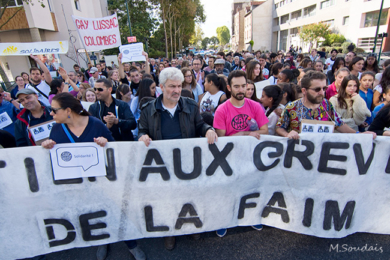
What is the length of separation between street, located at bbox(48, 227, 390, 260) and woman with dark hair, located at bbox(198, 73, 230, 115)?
6.27 ft

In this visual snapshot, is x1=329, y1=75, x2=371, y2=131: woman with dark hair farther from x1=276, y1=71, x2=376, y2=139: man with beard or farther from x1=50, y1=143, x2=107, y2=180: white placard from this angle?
x1=50, y1=143, x2=107, y2=180: white placard

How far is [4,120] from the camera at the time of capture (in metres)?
3.42

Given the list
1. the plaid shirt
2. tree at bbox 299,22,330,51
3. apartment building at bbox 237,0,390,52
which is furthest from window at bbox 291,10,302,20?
the plaid shirt

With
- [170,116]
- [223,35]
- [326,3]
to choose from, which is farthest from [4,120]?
[223,35]

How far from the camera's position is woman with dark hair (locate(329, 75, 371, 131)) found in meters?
3.15

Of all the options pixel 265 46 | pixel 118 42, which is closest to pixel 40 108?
pixel 118 42

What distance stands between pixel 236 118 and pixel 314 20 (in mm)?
44539

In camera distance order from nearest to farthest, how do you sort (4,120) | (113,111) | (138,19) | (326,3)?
(113,111) → (4,120) → (138,19) → (326,3)

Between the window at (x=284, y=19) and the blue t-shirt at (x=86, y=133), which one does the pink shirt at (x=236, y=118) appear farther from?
the window at (x=284, y=19)

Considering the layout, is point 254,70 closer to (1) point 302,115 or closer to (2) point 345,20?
(1) point 302,115

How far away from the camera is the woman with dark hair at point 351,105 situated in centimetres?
315

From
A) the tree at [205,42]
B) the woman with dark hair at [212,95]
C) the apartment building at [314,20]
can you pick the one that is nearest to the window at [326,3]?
the apartment building at [314,20]

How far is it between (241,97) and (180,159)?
972mm

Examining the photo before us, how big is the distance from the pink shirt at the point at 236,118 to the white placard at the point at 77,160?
130cm
